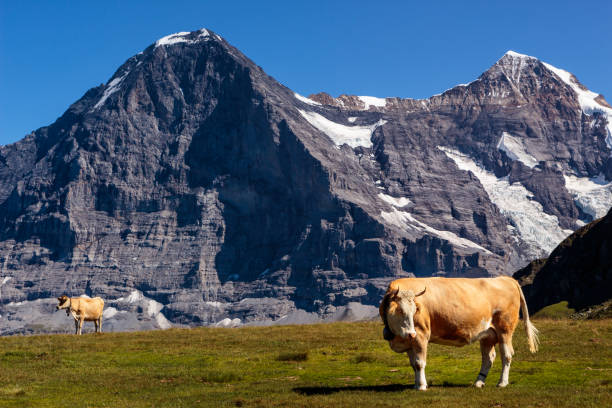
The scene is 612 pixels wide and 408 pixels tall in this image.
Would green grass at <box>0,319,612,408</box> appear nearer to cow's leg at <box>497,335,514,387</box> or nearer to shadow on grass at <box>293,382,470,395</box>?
shadow on grass at <box>293,382,470,395</box>

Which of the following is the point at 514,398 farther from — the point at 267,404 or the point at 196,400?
the point at 196,400

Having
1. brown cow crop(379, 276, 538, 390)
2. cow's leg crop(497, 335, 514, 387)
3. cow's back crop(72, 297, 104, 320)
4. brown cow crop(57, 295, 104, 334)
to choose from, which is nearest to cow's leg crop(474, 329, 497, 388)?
brown cow crop(379, 276, 538, 390)

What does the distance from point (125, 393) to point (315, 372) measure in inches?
385

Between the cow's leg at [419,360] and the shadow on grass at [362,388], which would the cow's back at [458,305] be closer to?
the cow's leg at [419,360]

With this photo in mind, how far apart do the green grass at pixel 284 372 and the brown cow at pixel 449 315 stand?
1678mm

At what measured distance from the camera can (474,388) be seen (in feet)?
99.6

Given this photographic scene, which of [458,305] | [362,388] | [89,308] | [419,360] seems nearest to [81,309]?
[89,308]

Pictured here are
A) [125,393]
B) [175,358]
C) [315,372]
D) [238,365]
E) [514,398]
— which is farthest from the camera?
[175,358]

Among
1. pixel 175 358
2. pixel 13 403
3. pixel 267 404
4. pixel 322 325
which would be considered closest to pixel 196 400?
pixel 267 404

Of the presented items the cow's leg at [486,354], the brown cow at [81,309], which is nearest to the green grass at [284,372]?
the cow's leg at [486,354]

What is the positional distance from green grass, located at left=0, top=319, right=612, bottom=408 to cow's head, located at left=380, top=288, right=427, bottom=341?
236cm

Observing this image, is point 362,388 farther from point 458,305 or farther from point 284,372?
point 284,372

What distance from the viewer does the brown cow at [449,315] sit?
2911 cm

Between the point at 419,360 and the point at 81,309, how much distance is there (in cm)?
4769
